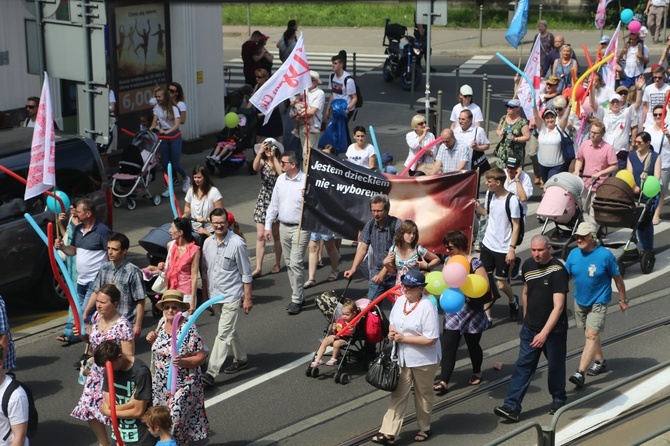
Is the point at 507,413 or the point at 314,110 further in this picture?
the point at 314,110

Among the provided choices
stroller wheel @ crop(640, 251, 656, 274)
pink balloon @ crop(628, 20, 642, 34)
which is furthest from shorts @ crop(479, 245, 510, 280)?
pink balloon @ crop(628, 20, 642, 34)

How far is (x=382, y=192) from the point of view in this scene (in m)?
10.7

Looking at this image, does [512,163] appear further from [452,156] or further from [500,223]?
[452,156]

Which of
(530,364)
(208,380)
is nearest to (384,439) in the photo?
(530,364)

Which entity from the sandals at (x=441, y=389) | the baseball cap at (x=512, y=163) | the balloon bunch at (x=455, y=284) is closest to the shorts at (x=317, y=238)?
the baseball cap at (x=512, y=163)

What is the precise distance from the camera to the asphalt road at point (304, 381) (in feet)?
25.9

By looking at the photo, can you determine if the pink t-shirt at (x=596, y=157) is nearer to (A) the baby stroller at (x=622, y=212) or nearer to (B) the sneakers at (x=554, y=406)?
(A) the baby stroller at (x=622, y=212)

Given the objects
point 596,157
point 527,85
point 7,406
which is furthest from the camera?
point 527,85

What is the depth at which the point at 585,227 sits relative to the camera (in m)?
8.53

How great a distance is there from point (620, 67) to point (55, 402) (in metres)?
15.6

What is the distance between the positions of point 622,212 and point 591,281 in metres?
3.37

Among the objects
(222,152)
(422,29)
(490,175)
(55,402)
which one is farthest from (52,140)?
(422,29)

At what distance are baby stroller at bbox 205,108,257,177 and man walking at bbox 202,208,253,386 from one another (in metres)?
7.64

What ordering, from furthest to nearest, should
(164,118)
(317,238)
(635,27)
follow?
(635,27) < (164,118) < (317,238)
